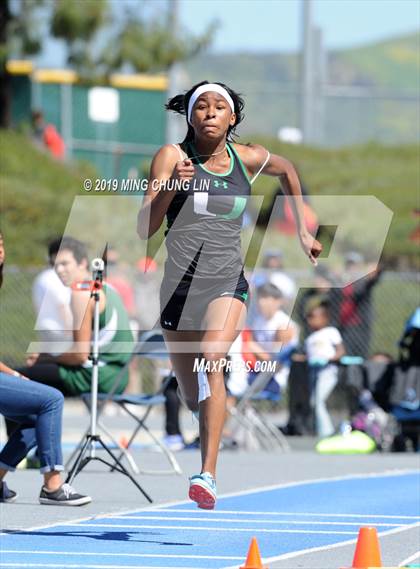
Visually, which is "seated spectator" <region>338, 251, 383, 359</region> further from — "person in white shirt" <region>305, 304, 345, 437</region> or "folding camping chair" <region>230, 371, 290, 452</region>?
"folding camping chair" <region>230, 371, 290, 452</region>

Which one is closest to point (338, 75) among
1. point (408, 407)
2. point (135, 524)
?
point (408, 407)

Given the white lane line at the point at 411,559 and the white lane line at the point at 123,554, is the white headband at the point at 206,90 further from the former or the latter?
the white lane line at the point at 411,559

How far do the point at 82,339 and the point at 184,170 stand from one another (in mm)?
2997

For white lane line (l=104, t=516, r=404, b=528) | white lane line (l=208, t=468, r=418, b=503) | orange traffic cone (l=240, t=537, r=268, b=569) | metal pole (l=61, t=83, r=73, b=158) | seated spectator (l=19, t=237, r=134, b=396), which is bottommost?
orange traffic cone (l=240, t=537, r=268, b=569)

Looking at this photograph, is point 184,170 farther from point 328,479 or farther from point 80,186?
point 80,186

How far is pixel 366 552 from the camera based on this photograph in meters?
6.71

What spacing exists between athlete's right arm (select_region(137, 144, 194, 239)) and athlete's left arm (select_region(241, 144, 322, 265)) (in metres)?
0.50

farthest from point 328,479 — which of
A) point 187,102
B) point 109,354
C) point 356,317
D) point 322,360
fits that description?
point 356,317

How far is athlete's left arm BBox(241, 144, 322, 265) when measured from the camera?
815 cm

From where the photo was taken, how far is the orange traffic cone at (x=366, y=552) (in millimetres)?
6688

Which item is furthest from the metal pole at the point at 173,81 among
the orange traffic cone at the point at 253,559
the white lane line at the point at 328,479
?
the orange traffic cone at the point at 253,559

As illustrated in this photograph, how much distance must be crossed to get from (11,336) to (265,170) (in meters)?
10.8

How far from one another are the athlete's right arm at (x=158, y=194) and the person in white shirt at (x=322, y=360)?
25.3ft

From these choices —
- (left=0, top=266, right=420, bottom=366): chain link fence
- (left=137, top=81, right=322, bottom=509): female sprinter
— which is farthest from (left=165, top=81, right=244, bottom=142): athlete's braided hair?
Answer: (left=0, top=266, right=420, bottom=366): chain link fence
